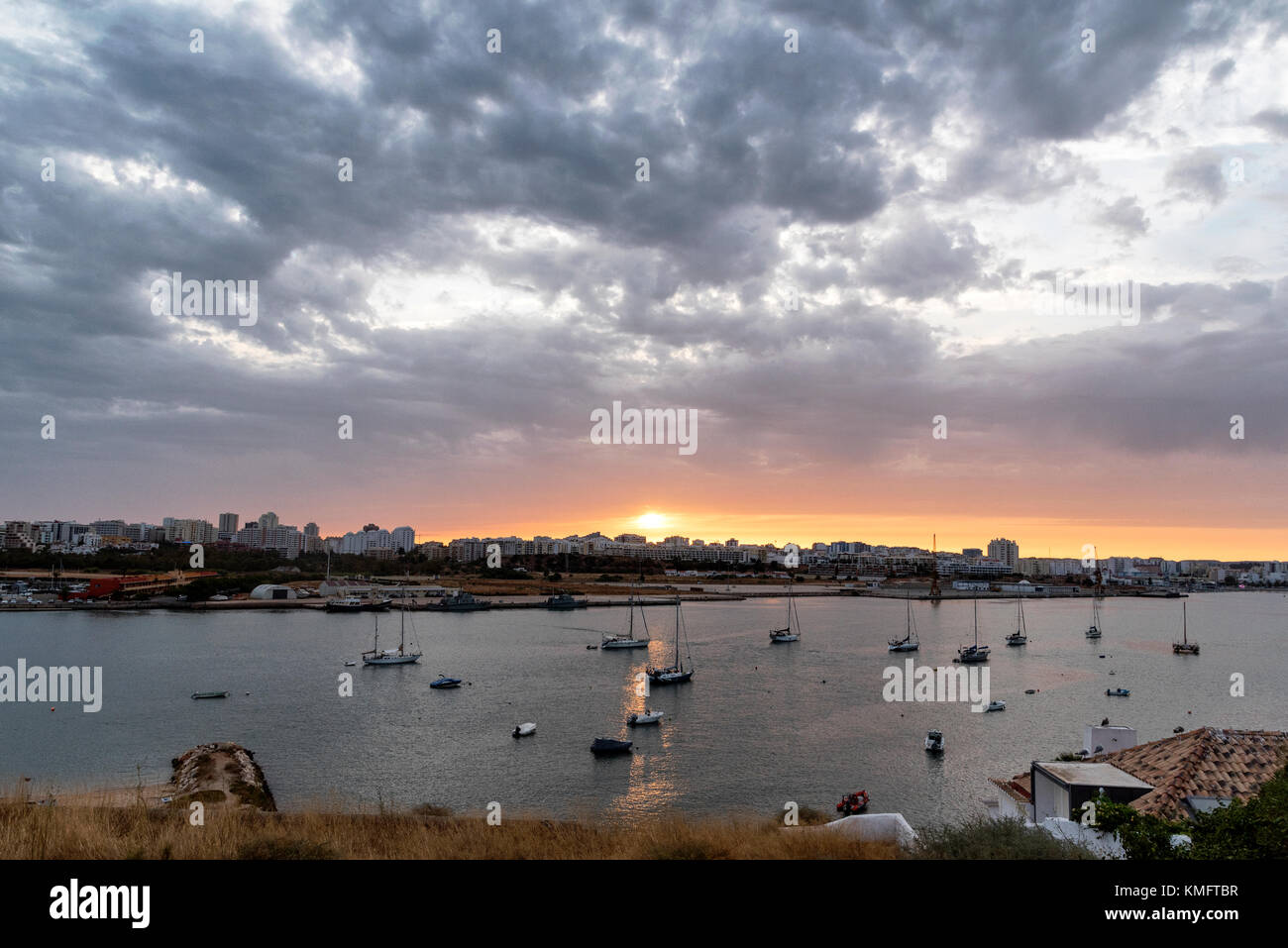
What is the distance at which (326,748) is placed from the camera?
28.3 meters

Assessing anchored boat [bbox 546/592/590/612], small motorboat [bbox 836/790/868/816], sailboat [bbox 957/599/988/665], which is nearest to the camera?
small motorboat [bbox 836/790/868/816]

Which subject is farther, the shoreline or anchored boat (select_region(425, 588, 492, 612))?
anchored boat (select_region(425, 588, 492, 612))

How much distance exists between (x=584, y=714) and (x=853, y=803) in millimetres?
15790

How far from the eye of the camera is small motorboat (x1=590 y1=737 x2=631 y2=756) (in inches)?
1082

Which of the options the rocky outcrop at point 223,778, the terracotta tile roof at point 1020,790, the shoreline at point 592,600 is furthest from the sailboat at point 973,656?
the rocky outcrop at point 223,778

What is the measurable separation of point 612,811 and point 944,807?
31.6 ft

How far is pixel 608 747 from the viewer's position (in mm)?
27547

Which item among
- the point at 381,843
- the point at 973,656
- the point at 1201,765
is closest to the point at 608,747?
the point at 1201,765

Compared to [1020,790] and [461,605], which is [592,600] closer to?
[461,605]

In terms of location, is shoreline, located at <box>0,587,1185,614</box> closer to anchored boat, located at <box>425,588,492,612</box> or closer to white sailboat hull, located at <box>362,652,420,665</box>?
anchored boat, located at <box>425,588,492,612</box>

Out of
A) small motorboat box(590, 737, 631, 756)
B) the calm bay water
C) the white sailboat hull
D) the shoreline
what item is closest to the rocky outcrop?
the calm bay water

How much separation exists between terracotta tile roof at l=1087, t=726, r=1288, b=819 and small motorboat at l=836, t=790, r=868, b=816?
655cm

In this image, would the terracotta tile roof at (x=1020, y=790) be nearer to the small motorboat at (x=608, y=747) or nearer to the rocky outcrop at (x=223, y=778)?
the small motorboat at (x=608, y=747)
